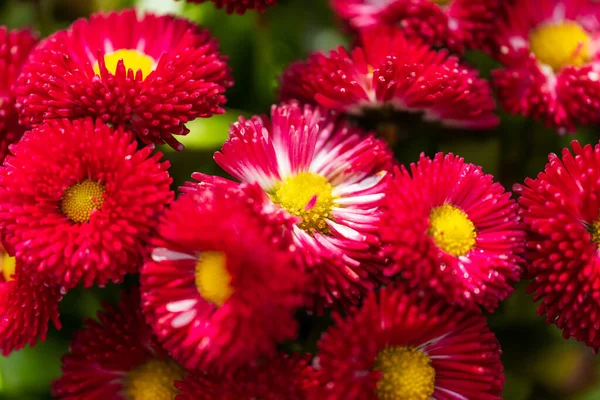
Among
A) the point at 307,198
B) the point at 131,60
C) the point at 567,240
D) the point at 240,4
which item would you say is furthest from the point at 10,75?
the point at 567,240

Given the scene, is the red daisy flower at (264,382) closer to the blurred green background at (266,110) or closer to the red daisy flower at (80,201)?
the red daisy flower at (80,201)

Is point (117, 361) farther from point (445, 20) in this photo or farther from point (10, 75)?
point (445, 20)

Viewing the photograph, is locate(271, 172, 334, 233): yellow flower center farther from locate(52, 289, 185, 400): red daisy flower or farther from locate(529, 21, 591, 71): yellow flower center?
locate(529, 21, 591, 71): yellow flower center

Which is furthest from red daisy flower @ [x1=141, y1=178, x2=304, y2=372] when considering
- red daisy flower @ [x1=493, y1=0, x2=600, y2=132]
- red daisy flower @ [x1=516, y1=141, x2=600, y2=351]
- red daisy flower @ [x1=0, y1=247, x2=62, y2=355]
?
red daisy flower @ [x1=493, y1=0, x2=600, y2=132]

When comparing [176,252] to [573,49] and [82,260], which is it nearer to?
[82,260]

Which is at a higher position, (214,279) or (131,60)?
(131,60)
